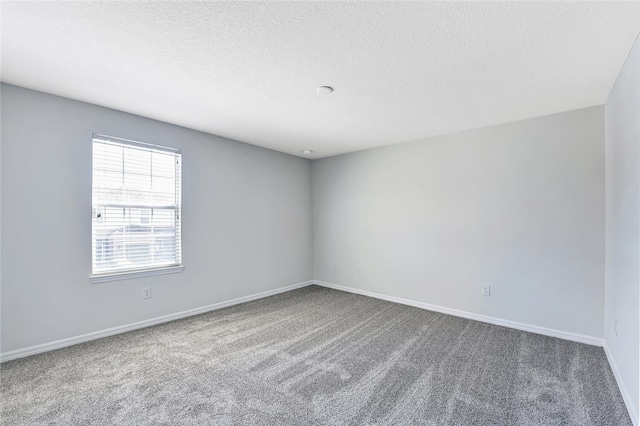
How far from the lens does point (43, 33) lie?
173 cm

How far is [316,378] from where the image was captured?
220 centimetres

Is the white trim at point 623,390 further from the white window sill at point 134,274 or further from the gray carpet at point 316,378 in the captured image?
the white window sill at point 134,274

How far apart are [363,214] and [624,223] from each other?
9.62 ft

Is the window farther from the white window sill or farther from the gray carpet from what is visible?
the gray carpet

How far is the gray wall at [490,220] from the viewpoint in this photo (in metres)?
2.84

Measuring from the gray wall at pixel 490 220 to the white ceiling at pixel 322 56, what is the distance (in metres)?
0.45

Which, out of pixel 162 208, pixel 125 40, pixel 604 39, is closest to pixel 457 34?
pixel 604 39

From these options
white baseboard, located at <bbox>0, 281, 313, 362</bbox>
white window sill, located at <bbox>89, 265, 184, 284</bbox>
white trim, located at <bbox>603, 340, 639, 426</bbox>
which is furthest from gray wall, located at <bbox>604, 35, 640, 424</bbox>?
white window sill, located at <bbox>89, 265, 184, 284</bbox>

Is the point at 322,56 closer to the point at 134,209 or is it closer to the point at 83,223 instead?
the point at 134,209

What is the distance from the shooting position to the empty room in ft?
5.75

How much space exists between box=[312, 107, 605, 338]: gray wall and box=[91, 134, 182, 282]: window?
257 centimetres

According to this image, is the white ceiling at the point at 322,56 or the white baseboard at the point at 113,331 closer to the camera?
the white ceiling at the point at 322,56

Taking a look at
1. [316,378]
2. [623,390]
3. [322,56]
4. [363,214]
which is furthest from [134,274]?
[623,390]

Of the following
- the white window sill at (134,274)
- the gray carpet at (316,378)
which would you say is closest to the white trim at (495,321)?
the gray carpet at (316,378)
